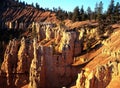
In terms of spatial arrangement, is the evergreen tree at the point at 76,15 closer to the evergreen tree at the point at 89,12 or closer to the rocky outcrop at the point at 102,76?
the evergreen tree at the point at 89,12

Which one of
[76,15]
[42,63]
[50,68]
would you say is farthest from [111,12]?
[42,63]

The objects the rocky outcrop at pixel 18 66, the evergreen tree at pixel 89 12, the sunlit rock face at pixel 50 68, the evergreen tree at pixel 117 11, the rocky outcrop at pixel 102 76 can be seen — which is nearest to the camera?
the rocky outcrop at pixel 102 76

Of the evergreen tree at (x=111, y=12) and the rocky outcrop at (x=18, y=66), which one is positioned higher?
the evergreen tree at (x=111, y=12)

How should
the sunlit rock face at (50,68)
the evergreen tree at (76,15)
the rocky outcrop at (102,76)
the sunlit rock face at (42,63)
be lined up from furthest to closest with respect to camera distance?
the evergreen tree at (76,15) < the sunlit rock face at (42,63) < the sunlit rock face at (50,68) < the rocky outcrop at (102,76)

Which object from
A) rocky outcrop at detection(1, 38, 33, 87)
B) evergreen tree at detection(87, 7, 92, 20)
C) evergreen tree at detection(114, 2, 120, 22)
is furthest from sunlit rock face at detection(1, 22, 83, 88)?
evergreen tree at detection(87, 7, 92, 20)

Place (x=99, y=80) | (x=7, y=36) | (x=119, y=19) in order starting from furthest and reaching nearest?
(x=7, y=36)
(x=119, y=19)
(x=99, y=80)

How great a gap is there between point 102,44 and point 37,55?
687 inches

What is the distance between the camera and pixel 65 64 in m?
82.8

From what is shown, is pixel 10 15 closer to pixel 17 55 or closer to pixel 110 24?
pixel 110 24

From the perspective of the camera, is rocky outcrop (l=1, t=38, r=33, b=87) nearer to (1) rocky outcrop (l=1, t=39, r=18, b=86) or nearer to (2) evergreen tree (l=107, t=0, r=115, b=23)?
(1) rocky outcrop (l=1, t=39, r=18, b=86)

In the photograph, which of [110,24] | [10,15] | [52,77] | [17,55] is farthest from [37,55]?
[10,15]

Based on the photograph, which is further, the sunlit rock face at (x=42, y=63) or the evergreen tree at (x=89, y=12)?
the evergreen tree at (x=89, y=12)

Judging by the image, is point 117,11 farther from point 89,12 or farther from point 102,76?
point 102,76

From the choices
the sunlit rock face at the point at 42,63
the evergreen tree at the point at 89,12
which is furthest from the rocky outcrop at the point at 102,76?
the evergreen tree at the point at 89,12
